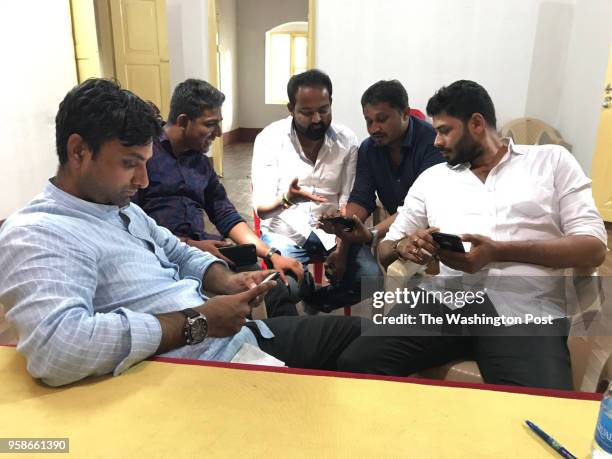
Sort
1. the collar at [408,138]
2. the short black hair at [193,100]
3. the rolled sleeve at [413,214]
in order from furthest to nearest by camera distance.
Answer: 1. the collar at [408,138]
2. the short black hair at [193,100]
3. the rolled sleeve at [413,214]

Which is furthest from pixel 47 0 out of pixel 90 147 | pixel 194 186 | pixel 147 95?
pixel 90 147

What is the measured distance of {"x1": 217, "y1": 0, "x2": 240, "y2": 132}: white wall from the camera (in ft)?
25.3

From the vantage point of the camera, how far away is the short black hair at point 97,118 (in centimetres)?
101

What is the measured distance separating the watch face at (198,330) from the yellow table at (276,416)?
138 millimetres

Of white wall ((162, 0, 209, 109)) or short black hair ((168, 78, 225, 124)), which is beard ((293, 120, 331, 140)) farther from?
white wall ((162, 0, 209, 109))

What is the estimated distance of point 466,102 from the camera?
1.68m

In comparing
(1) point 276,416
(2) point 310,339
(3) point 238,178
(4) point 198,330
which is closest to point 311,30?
(3) point 238,178

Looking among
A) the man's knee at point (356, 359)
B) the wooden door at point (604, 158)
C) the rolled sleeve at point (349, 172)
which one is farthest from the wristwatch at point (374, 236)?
the wooden door at point (604, 158)

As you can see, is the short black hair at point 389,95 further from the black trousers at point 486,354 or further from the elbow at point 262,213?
the black trousers at point 486,354

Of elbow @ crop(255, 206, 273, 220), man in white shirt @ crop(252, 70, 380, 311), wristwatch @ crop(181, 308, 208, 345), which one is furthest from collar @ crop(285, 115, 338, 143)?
A: wristwatch @ crop(181, 308, 208, 345)

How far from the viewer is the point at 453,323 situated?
4.98ft

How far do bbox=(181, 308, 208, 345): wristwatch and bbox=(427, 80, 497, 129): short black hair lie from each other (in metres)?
1.21

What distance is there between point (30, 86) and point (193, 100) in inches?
101

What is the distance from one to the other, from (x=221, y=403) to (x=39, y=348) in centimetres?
34
